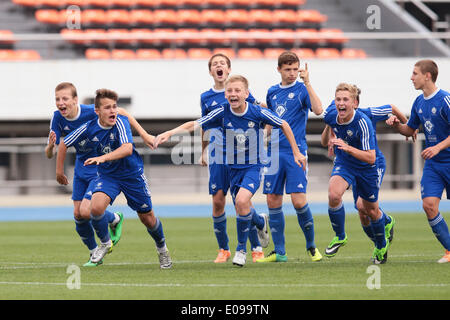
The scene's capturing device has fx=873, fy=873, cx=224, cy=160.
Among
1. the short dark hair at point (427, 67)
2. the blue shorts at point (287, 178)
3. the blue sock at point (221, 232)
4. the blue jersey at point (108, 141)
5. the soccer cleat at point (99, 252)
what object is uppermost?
the short dark hair at point (427, 67)

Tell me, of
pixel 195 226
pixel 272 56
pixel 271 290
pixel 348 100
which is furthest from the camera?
pixel 272 56

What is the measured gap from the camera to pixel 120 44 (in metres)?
23.6

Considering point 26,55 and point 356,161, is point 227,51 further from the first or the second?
point 356,161

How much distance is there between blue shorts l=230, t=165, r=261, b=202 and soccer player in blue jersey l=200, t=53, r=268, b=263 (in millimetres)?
195

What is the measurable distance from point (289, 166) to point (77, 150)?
7.41 ft

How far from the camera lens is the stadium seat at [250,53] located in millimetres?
23938

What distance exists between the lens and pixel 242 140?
8.91m

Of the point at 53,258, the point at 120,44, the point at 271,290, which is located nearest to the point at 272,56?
the point at 120,44

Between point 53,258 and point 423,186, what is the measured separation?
423cm

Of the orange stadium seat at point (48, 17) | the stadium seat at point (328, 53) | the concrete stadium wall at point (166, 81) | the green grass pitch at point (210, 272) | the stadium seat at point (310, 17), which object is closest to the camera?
the green grass pitch at point (210, 272)

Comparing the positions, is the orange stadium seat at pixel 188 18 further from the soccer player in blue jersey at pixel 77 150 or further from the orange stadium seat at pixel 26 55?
the soccer player in blue jersey at pixel 77 150

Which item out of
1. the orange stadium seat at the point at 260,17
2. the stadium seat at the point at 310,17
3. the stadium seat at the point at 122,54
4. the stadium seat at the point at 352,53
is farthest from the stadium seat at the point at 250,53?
the stadium seat at the point at 122,54

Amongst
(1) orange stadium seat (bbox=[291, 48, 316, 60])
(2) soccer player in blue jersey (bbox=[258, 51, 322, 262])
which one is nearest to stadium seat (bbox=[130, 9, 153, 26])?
(1) orange stadium seat (bbox=[291, 48, 316, 60])
